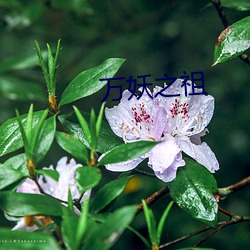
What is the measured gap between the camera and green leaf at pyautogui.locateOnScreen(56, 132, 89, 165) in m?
1.03

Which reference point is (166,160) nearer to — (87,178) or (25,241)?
(87,178)

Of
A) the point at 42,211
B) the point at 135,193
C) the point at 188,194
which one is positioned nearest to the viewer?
the point at 42,211

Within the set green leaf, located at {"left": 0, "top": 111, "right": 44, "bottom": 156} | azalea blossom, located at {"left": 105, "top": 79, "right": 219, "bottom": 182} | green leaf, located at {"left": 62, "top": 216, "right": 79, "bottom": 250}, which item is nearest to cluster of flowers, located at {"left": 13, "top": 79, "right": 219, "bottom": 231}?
azalea blossom, located at {"left": 105, "top": 79, "right": 219, "bottom": 182}

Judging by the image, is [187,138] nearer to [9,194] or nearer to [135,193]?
[9,194]

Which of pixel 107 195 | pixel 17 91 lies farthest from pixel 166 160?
pixel 17 91

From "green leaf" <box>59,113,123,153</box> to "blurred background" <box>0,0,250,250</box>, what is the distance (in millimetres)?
1030

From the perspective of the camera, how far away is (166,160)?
1.18m

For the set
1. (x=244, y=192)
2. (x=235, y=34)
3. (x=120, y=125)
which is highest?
(x=235, y=34)

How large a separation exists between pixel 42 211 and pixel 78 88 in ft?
1.01

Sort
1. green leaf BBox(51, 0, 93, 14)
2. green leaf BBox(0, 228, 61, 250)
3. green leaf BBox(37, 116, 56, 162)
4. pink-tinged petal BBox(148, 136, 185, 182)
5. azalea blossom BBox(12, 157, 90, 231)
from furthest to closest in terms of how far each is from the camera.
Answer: green leaf BBox(51, 0, 93, 14) < azalea blossom BBox(12, 157, 90, 231) < pink-tinged petal BBox(148, 136, 185, 182) < green leaf BBox(37, 116, 56, 162) < green leaf BBox(0, 228, 61, 250)

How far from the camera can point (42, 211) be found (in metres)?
0.98

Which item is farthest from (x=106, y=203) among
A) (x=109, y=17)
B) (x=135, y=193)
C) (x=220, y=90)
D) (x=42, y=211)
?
(x=220, y=90)

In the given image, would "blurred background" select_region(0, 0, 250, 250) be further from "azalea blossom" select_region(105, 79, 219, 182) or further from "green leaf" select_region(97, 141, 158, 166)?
"green leaf" select_region(97, 141, 158, 166)

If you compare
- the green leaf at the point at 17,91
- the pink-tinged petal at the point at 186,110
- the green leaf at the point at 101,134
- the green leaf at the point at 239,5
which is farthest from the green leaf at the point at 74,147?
the green leaf at the point at 17,91
